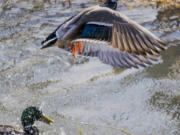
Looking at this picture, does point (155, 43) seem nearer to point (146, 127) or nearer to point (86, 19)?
point (86, 19)

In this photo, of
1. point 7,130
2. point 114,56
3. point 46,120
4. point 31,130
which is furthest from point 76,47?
point 7,130

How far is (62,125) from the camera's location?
219 inches

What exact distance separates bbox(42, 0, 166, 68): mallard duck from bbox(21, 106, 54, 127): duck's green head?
3.71ft

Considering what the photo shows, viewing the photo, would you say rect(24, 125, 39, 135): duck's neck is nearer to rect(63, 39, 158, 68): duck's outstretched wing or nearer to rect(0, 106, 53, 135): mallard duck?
rect(0, 106, 53, 135): mallard duck

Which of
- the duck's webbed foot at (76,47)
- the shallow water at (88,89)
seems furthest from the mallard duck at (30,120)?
the duck's webbed foot at (76,47)

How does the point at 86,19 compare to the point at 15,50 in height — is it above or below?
above

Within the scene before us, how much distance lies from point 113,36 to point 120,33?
0.08 m

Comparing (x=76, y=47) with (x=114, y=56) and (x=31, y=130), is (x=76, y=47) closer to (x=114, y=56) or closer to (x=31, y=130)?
(x=114, y=56)

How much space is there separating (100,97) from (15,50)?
2.47 metres

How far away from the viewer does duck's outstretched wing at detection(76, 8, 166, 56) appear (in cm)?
379

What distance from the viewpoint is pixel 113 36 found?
4.02 m

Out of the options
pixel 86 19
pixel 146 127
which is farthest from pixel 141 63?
pixel 146 127

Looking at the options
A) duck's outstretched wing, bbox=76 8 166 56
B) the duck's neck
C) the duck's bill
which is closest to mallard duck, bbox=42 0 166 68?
duck's outstretched wing, bbox=76 8 166 56

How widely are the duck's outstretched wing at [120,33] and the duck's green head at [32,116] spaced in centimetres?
161
